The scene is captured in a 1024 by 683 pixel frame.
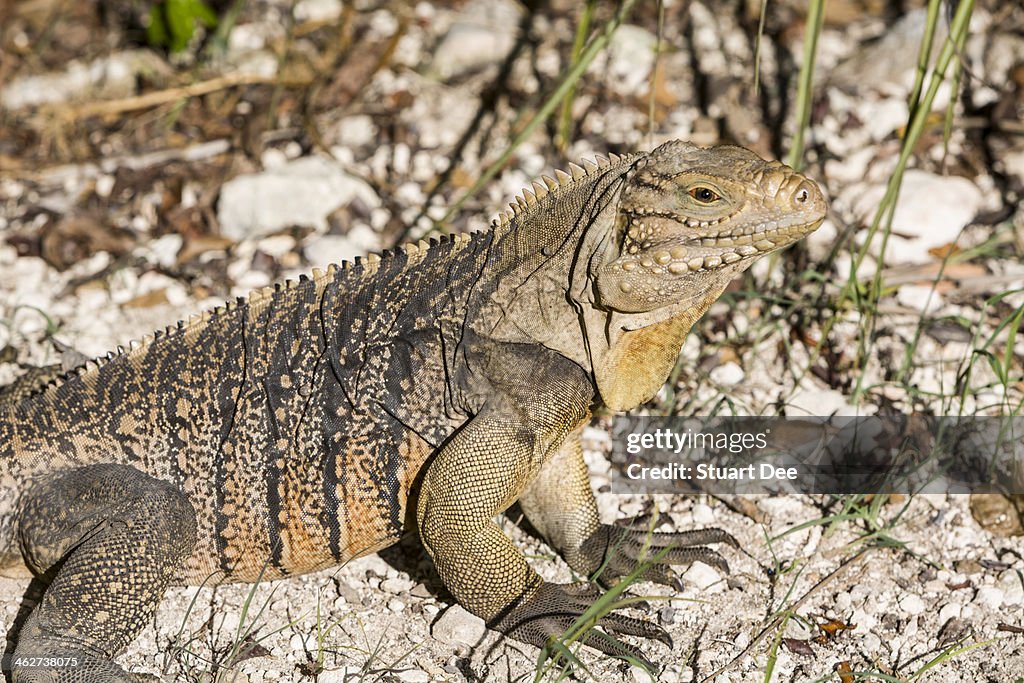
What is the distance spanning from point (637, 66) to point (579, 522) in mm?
4210

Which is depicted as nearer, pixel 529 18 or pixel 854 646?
pixel 854 646

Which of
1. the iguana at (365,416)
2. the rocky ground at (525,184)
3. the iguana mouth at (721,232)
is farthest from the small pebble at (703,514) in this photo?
the iguana mouth at (721,232)

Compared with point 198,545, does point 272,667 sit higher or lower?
lower

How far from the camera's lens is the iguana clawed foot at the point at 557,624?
4.71m

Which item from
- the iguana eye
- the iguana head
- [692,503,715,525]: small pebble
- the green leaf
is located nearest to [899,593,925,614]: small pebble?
[692,503,715,525]: small pebble

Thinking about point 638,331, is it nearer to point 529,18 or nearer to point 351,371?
point 351,371

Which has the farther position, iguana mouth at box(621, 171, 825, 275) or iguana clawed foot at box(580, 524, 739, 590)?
iguana clawed foot at box(580, 524, 739, 590)

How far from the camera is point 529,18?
8844mm

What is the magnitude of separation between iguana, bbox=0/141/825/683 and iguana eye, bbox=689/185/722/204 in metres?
0.09

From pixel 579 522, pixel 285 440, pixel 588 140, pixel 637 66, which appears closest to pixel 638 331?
pixel 579 522

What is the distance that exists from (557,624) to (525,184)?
3654mm

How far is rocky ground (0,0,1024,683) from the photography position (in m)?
4.85

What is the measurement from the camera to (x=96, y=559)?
4465mm

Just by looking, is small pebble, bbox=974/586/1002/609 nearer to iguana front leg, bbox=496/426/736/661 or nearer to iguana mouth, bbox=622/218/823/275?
iguana front leg, bbox=496/426/736/661
